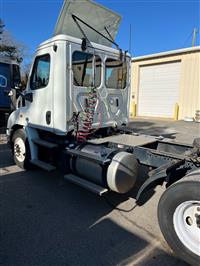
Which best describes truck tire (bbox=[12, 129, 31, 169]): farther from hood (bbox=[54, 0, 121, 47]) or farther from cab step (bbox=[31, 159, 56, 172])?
hood (bbox=[54, 0, 121, 47])

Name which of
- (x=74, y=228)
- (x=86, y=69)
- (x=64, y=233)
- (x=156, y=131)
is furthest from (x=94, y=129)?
(x=156, y=131)

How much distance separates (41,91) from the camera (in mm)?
4465

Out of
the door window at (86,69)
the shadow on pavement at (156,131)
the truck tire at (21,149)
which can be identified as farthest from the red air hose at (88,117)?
the shadow on pavement at (156,131)

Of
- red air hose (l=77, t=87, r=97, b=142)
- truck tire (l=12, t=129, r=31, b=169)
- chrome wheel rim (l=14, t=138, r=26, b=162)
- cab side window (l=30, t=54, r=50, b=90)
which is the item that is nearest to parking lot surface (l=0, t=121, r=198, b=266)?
truck tire (l=12, t=129, r=31, b=169)

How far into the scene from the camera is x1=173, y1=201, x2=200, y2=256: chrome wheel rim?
99.7 inches

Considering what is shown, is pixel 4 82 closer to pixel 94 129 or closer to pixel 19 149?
pixel 19 149

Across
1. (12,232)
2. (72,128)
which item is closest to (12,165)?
(72,128)

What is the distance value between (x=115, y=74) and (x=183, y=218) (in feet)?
10.7

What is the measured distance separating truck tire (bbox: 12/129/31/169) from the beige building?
12505 mm

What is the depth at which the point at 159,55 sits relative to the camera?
16234 mm

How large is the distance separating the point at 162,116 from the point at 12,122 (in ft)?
42.8

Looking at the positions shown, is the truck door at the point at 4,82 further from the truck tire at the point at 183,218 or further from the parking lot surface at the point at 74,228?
the truck tire at the point at 183,218

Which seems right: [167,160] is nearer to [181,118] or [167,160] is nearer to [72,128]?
[72,128]

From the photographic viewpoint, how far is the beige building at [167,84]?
14.8 metres
